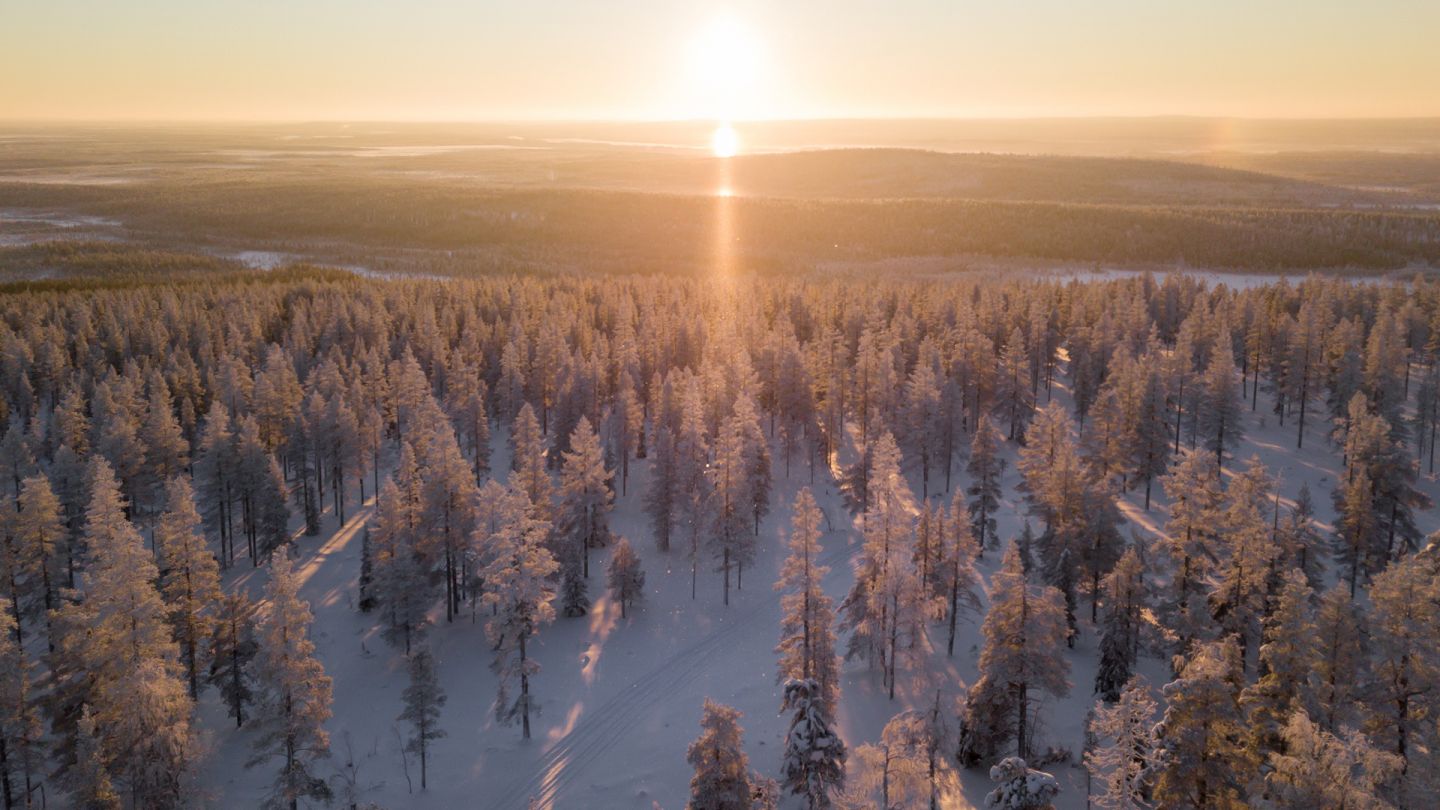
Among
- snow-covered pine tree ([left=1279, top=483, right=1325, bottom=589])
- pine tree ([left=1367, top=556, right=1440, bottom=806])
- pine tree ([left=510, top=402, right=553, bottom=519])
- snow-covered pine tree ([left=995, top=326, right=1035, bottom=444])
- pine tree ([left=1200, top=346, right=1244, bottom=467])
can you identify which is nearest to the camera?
pine tree ([left=1367, top=556, right=1440, bottom=806])

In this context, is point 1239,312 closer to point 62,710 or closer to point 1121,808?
point 1121,808

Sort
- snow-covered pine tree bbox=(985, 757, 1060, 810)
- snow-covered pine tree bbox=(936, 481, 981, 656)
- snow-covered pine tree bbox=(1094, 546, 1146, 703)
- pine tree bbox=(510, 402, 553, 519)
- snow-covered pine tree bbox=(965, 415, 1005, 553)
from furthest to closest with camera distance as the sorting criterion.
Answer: snow-covered pine tree bbox=(965, 415, 1005, 553) < pine tree bbox=(510, 402, 553, 519) < snow-covered pine tree bbox=(936, 481, 981, 656) < snow-covered pine tree bbox=(1094, 546, 1146, 703) < snow-covered pine tree bbox=(985, 757, 1060, 810)

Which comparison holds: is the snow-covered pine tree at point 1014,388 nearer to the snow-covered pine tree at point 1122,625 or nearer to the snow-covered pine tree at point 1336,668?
the snow-covered pine tree at point 1122,625

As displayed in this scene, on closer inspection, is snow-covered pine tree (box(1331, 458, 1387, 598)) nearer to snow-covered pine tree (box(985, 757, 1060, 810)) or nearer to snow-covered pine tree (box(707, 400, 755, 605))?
snow-covered pine tree (box(707, 400, 755, 605))

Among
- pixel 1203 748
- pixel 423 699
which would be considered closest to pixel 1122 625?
pixel 1203 748

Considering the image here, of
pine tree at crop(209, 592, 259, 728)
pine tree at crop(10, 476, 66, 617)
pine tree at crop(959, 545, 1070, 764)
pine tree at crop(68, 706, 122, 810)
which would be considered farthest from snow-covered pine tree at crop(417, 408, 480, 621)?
pine tree at crop(959, 545, 1070, 764)

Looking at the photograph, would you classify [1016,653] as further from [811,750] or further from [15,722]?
[15,722]

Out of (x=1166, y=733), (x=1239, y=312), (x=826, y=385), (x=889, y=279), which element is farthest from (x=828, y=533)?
(x=889, y=279)
